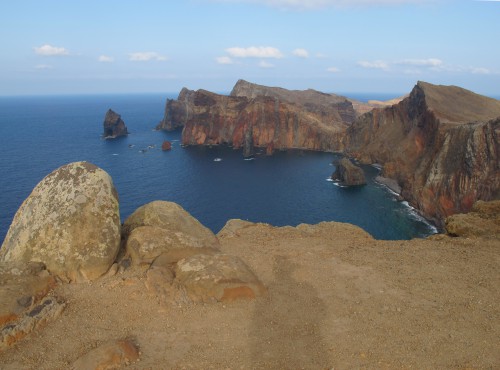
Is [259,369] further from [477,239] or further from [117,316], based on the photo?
[477,239]

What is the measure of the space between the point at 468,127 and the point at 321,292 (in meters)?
64.0

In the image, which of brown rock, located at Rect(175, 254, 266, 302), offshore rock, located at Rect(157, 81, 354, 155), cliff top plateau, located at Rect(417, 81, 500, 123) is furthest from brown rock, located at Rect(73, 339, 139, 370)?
offshore rock, located at Rect(157, 81, 354, 155)

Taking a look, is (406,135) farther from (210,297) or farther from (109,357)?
(109,357)

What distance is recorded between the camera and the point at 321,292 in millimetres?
17750

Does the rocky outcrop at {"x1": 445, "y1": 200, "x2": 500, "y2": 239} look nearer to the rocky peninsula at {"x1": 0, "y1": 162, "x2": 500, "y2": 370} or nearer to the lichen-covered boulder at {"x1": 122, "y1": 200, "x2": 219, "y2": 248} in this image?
the rocky peninsula at {"x1": 0, "y1": 162, "x2": 500, "y2": 370}

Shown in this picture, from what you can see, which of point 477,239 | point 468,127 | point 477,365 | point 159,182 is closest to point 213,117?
point 159,182

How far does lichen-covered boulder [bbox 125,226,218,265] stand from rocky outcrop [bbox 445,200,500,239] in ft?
53.5

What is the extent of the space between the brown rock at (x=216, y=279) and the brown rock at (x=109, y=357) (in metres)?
3.84

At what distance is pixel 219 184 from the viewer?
9231cm

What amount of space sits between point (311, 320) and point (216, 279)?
432 cm

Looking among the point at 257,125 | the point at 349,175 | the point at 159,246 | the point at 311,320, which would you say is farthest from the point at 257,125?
the point at 311,320

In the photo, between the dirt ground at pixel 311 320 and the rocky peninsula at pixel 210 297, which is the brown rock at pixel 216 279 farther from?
the dirt ground at pixel 311 320

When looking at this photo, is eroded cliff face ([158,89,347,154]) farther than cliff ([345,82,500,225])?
Yes

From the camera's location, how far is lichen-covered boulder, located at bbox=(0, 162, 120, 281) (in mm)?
17688
